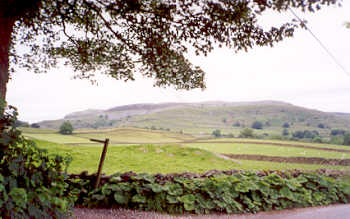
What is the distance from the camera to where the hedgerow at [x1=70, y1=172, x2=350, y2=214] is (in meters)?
5.16

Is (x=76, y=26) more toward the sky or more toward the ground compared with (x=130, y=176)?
more toward the sky

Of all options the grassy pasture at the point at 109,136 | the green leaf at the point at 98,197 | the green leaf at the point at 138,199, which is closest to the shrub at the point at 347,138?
the grassy pasture at the point at 109,136

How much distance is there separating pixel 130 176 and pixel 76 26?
503 centimetres

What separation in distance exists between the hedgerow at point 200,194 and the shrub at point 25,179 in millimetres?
1647

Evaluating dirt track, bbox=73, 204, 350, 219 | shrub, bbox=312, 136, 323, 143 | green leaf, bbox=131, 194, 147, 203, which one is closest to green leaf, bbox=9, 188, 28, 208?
dirt track, bbox=73, 204, 350, 219

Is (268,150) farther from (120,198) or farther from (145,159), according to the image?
(120,198)

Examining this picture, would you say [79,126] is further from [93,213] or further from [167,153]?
[93,213]

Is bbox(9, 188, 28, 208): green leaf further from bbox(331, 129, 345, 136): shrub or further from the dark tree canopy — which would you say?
bbox(331, 129, 345, 136): shrub

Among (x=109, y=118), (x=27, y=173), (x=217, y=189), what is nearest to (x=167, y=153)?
(x=109, y=118)

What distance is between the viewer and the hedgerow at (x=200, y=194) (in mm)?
5156

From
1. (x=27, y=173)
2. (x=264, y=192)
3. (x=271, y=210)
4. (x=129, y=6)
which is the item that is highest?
(x=129, y=6)

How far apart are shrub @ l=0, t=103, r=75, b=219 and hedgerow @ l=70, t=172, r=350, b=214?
1647 mm

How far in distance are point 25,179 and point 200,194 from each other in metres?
3.79

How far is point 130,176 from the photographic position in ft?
18.0
